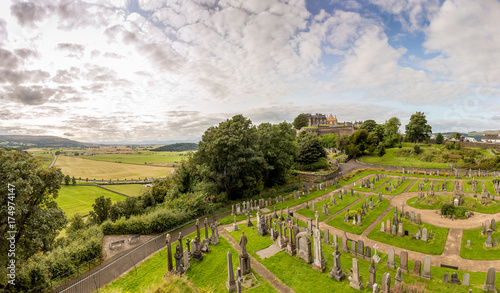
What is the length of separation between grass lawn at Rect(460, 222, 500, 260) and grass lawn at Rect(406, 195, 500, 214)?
148 inches

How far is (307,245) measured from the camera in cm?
1155

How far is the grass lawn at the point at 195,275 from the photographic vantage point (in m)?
10.3

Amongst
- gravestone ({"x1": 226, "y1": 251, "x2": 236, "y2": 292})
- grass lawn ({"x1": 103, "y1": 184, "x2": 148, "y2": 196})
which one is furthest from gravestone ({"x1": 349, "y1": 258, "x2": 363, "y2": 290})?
grass lawn ({"x1": 103, "y1": 184, "x2": 148, "y2": 196})

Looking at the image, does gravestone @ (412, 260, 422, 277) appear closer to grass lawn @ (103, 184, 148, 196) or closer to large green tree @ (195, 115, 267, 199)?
large green tree @ (195, 115, 267, 199)

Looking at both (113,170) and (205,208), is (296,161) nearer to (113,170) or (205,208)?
(205,208)

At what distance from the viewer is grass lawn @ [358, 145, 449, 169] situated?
1537 inches

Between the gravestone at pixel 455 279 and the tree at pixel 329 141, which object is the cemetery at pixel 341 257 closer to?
the gravestone at pixel 455 279

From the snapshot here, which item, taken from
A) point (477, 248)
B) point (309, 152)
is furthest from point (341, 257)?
point (309, 152)

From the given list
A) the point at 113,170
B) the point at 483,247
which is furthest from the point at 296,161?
the point at 113,170

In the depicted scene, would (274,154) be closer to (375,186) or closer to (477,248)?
(375,186)

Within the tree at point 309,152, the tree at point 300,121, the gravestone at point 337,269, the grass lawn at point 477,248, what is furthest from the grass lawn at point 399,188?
the tree at point 300,121

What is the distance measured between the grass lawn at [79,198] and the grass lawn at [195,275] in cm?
2172

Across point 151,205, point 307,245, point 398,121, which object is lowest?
point 151,205

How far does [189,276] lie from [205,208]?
9672 millimetres
